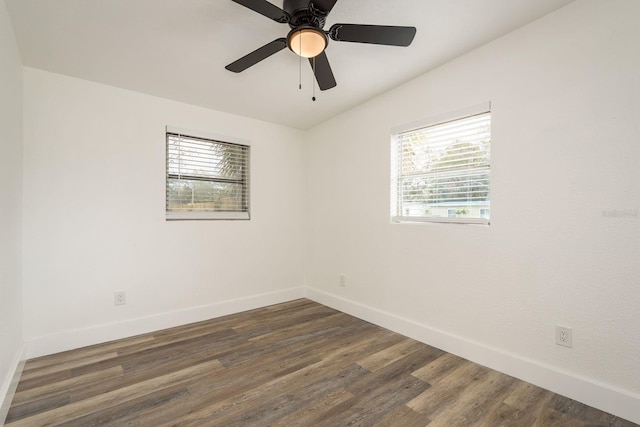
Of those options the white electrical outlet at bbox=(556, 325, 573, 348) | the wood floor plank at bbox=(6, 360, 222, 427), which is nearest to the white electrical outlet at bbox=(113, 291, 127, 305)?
the wood floor plank at bbox=(6, 360, 222, 427)

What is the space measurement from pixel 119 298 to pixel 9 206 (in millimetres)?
1171

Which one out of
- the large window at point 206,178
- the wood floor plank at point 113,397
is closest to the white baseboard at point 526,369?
the wood floor plank at point 113,397

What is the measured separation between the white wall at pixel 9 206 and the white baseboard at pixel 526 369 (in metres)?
2.81

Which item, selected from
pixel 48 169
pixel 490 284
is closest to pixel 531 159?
pixel 490 284

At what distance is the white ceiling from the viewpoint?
1.78 m

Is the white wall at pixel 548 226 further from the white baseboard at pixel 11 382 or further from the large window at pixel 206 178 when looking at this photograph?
the white baseboard at pixel 11 382

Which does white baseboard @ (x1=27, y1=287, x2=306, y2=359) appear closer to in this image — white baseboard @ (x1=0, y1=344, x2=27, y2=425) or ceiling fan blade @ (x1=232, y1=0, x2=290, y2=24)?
white baseboard @ (x1=0, y1=344, x2=27, y2=425)

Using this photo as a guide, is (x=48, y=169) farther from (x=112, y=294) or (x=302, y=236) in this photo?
(x=302, y=236)

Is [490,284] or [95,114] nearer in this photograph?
[490,284]

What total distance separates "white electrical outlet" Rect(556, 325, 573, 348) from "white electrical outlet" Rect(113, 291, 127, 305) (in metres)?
3.46

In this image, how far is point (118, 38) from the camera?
Result: 6.68 ft

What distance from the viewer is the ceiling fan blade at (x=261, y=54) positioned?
1751mm

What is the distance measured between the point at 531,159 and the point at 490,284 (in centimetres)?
93

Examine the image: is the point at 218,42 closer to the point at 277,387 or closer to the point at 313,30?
the point at 313,30
